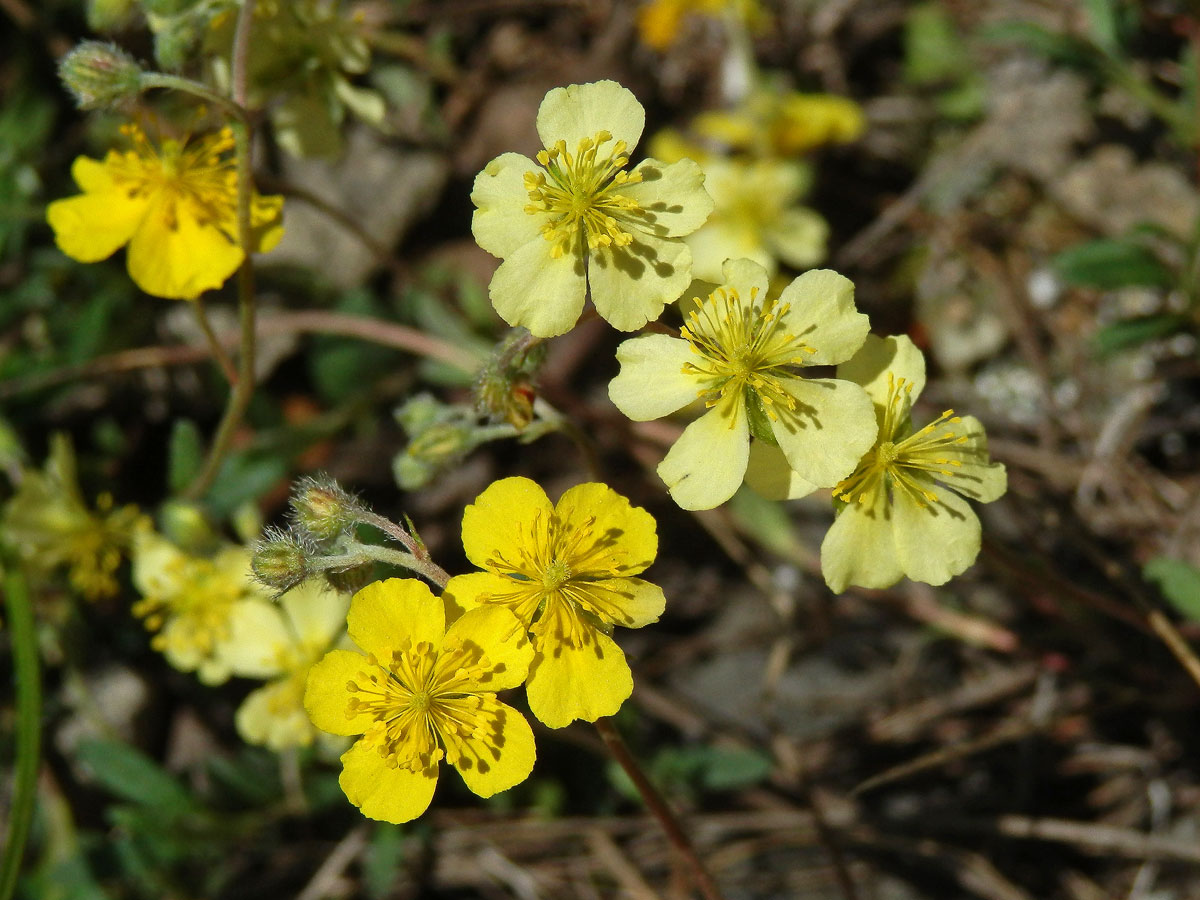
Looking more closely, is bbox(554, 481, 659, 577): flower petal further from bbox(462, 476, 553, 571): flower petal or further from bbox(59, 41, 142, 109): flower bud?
bbox(59, 41, 142, 109): flower bud

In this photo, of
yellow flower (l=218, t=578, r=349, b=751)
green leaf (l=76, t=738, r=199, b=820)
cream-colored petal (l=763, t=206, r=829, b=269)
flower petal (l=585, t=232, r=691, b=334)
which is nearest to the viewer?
flower petal (l=585, t=232, r=691, b=334)

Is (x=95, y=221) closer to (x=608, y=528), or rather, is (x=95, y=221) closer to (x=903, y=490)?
(x=608, y=528)

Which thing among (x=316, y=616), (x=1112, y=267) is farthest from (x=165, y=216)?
(x=1112, y=267)

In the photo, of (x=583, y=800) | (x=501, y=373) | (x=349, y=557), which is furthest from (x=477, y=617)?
(x=583, y=800)

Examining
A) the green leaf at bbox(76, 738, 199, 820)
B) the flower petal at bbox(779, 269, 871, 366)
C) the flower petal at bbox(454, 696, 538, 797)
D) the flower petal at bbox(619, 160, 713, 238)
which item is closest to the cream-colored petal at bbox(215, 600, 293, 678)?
the green leaf at bbox(76, 738, 199, 820)

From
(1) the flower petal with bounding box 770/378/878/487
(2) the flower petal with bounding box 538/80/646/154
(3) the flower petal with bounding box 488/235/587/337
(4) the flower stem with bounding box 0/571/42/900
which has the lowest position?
(4) the flower stem with bounding box 0/571/42/900

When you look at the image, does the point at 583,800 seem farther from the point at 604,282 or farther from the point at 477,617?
the point at 604,282

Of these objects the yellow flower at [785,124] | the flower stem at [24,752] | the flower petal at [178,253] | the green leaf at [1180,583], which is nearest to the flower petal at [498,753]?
the flower petal at [178,253]

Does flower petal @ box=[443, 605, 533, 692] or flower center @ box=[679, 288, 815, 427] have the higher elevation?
flower center @ box=[679, 288, 815, 427]
